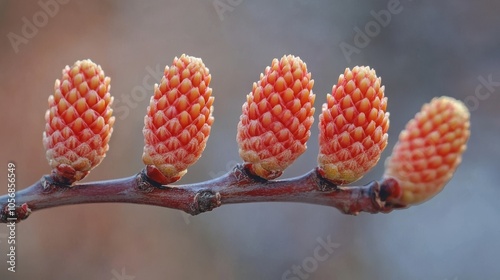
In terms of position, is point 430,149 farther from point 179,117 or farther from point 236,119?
point 236,119

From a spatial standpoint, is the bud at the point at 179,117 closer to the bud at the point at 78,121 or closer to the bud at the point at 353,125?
the bud at the point at 78,121

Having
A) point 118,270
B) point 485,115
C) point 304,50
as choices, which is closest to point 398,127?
point 485,115

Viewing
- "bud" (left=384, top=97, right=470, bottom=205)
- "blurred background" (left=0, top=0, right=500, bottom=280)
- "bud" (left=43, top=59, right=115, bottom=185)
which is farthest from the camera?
"blurred background" (left=0, top=0, right=500, bottom=280)

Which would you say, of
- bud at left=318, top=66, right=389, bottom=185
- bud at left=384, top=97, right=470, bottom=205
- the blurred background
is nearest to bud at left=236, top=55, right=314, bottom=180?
bud at left=318, top=66, right=389, bottom=185

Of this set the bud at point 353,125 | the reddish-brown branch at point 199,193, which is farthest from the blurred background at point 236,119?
the bud at point 353,125

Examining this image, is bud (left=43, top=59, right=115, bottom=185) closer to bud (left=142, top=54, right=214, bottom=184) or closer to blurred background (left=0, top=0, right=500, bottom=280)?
bud (left=142, top=54, right=214, bottom=184)

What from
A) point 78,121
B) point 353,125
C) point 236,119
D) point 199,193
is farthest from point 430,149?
point 236,119
